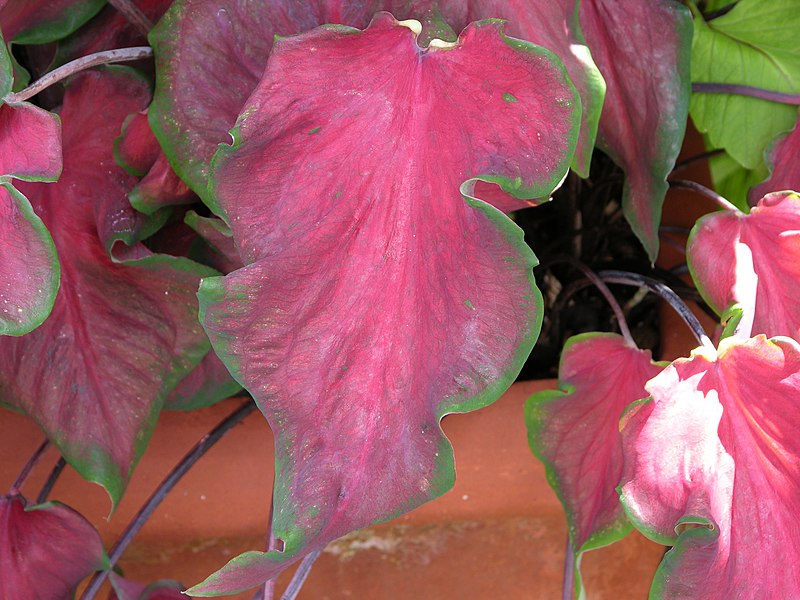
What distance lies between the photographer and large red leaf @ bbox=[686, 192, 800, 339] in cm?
55

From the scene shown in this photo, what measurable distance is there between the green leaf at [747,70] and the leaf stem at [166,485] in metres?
0.43

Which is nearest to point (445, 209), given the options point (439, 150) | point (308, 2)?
point (439, 150)

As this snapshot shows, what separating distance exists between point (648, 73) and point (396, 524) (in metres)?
0.41

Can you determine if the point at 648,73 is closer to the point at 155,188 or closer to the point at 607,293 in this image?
the point at 607,293

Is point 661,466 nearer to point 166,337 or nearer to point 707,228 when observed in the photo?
point 707,228

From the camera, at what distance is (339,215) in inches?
18.3

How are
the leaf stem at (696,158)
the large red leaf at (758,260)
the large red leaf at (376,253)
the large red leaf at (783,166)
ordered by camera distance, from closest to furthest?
the large red leaf at (376,253) < the large red leaf at (758,260) < the large red leaf at (783,166) < the leaf stem at (696,158)

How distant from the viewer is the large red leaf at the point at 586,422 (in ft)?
1.96

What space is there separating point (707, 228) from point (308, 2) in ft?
0.95

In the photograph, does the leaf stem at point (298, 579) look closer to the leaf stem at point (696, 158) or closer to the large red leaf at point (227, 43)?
the large red leaf at point (227, 43)

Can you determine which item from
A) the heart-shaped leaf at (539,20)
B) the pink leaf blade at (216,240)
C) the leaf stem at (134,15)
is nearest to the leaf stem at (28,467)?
the pink leaf blade at (216,240)

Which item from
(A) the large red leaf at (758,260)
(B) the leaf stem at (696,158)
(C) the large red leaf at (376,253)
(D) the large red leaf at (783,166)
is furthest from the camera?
(B) the leaf stem at (696,158)

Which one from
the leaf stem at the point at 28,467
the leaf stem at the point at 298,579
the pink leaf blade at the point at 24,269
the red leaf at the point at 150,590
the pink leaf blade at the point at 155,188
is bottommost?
the red leaf at the point at 150,590

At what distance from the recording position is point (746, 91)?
0.68 meters
